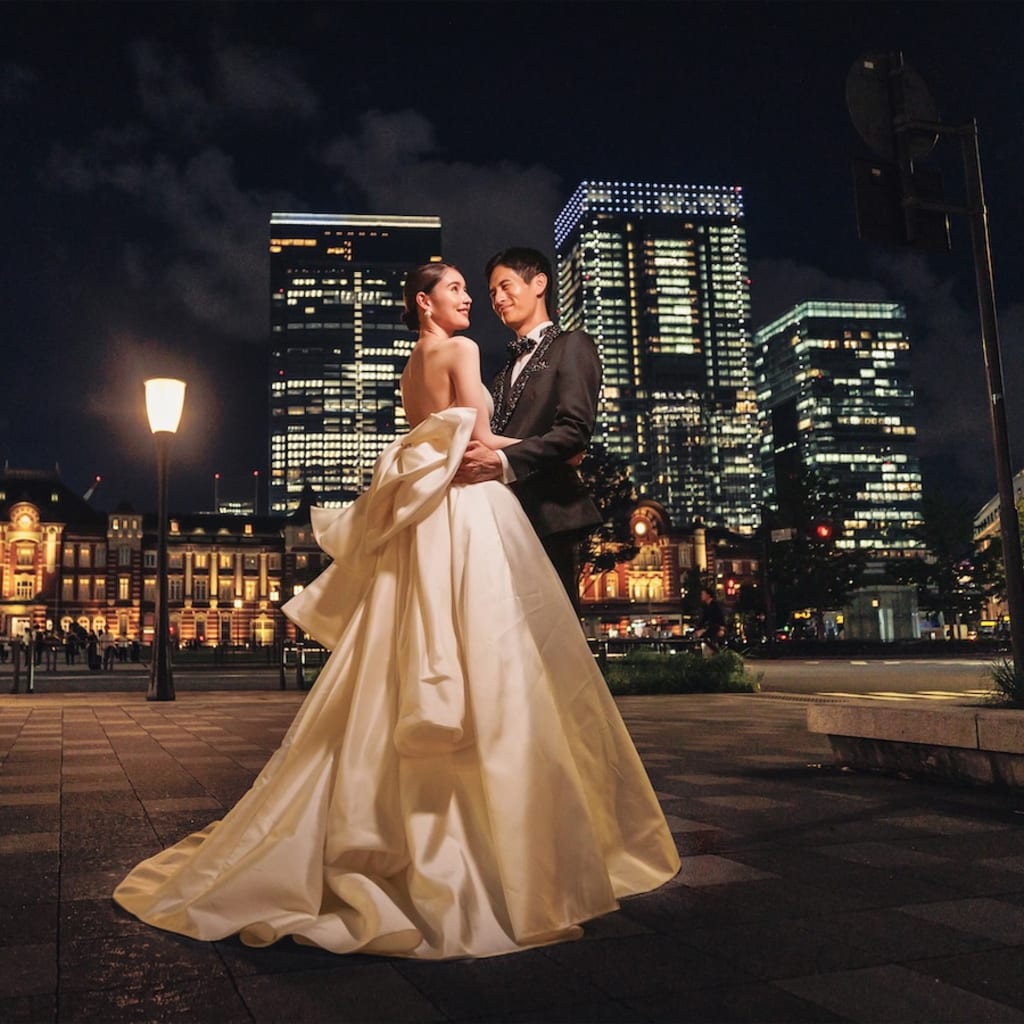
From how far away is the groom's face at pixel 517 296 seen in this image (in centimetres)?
361

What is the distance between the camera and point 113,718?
453 inches

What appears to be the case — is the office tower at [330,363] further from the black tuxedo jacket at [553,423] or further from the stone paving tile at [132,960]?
the stone paving tile at [132,960]

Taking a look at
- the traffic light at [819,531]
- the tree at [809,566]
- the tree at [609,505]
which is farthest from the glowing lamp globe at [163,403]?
the tree at [809,566]

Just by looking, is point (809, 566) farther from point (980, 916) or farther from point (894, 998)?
point (894, 998)

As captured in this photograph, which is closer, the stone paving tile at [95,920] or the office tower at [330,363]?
the stone paving tile at [95,920]

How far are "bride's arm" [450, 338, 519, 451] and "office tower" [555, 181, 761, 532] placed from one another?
169 meters

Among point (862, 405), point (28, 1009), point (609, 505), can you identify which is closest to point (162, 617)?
point (28, 1009)

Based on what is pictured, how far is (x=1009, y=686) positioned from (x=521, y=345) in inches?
151

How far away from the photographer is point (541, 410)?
3.47m

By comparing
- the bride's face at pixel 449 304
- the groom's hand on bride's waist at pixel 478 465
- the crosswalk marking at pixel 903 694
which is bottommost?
the crosswalk marking at pixel 903 694

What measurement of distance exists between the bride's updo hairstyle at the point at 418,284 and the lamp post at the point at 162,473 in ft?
37.1

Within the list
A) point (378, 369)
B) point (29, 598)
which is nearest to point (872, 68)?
point (29, 598)

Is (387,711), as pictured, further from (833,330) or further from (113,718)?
(833,330)

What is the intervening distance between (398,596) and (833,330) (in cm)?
16946
